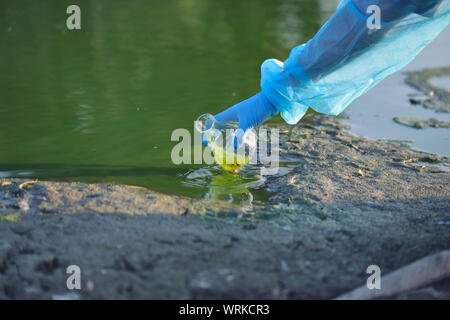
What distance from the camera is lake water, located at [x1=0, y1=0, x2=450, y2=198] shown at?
2896 mm

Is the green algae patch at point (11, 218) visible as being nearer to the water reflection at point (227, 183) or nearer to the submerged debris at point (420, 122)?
the water reflection at point (227, 183)

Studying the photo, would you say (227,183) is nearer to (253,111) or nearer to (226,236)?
(253,111)

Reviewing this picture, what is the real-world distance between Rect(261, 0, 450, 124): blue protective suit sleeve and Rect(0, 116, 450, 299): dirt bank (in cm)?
41

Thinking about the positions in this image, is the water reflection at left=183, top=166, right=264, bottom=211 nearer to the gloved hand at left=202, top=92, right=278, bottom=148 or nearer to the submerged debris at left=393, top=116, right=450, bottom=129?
the gloved hand at left=202, top=92, right=278, bottom=148

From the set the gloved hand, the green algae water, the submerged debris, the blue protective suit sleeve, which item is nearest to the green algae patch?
the green algae water

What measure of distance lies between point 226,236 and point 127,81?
98.8 inches

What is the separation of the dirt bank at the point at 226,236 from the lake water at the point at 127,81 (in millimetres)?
276

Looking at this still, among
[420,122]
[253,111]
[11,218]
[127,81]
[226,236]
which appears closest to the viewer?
[226,236]

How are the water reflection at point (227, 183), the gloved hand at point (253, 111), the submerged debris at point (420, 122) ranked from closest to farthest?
1. the water reflection at point (227, 183)
2. the gloved hand at point (253, 111)
3. the submerged debris at point (420, 122)

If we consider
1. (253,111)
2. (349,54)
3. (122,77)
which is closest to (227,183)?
(253,111)

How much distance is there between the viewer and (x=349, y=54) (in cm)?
243

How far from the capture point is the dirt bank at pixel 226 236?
1745 millimetres

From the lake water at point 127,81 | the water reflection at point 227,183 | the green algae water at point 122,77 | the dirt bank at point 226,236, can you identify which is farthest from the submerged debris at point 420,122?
the water reflection at point 227,183
